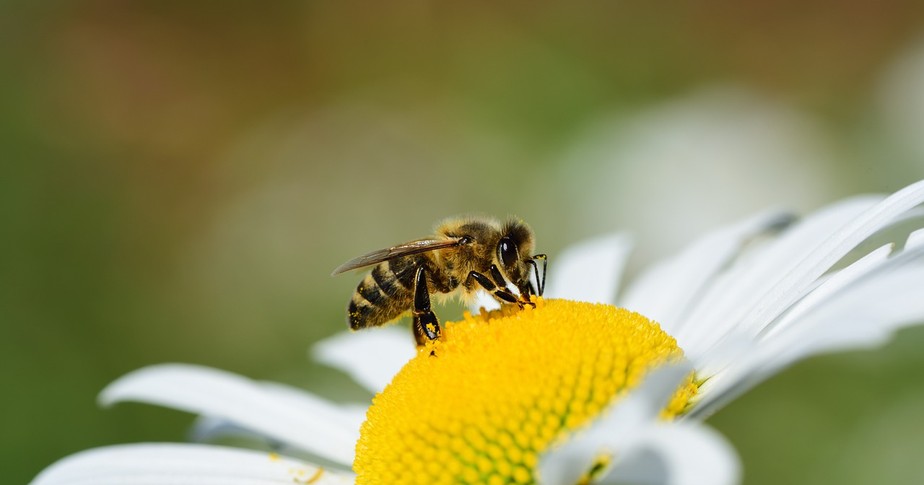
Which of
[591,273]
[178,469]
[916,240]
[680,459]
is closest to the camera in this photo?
[680,459]

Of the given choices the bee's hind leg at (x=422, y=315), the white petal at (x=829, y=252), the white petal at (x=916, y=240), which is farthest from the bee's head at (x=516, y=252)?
the white petal at (x=916, y=240)

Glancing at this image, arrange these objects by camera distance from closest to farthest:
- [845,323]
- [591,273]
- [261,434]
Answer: [845,323]
[261,434]
[591,273]

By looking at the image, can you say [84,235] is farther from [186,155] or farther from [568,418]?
[568,418]

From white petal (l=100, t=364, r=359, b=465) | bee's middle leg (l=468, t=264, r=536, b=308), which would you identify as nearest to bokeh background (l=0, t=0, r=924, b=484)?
bee's middle leg (l=468, t=264, r=536, b=308)

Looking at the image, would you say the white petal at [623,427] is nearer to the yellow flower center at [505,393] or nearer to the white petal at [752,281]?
the yellow flower center at [505,393]

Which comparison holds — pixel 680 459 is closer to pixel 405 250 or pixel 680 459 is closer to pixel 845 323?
pixel 845 323

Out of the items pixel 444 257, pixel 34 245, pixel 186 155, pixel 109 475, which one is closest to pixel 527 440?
pixel 444 257

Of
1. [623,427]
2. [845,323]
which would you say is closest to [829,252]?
[845,323]

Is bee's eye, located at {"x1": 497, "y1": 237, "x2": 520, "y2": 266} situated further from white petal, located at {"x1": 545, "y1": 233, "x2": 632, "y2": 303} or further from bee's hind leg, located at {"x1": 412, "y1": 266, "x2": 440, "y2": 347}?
white petal, located at {"x1": 545, "y1": 233, "x2": 632, "y2": 303}
